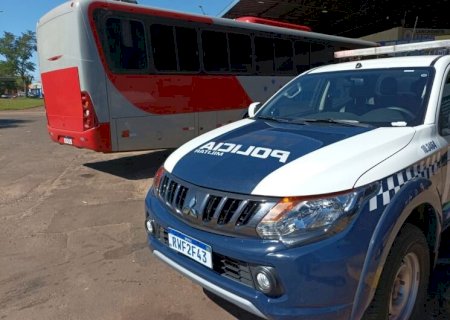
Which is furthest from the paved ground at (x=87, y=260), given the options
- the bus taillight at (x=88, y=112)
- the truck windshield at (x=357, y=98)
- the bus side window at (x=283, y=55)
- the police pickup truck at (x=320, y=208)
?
the bus side window at (x=283, y=55)

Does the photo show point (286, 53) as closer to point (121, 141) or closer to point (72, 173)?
point (121, 141)

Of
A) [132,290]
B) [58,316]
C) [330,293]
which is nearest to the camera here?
[330,293]

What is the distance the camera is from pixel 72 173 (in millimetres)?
7902

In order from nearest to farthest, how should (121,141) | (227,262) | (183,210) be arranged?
(227,262)
(183,210)
(121,141)

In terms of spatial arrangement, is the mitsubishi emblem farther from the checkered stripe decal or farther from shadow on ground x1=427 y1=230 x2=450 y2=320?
shadow on ground x1=427 y1=230 x2=450 y2=320

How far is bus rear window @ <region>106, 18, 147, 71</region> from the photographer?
6.96 m

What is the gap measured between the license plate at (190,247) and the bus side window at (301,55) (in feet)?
29.5

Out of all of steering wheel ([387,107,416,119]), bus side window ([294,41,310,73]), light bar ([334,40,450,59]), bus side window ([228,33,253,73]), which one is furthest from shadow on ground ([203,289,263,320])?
bus side window ([294,41,310,73])

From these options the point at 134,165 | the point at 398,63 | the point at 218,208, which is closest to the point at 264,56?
the point at 134,165

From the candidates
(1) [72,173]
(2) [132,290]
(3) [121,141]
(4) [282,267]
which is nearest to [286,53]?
(3) [121,141]

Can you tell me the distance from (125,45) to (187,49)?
4.61 ft

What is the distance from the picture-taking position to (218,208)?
2.42m

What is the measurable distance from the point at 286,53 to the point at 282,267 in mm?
9158

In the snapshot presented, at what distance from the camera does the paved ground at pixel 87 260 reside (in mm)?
3172
